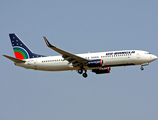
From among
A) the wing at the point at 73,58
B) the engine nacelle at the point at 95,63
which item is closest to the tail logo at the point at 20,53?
the wing at the point at 73,58

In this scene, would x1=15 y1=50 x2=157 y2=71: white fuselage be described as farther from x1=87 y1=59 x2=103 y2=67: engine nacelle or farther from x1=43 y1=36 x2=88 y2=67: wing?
x1=87 y1=59 x2=103 y2=67: engine nacelle

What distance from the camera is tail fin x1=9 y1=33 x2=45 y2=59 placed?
192ft

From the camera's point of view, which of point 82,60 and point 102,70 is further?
point 102,70

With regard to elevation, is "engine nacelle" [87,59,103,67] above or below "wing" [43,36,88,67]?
A: below

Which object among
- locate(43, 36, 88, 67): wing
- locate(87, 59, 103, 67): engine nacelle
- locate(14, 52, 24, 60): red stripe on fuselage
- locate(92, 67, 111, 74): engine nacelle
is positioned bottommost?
locate(92, 67, 111, 74): engine nacelle

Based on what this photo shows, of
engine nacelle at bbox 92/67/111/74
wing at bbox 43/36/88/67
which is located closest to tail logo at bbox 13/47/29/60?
wing at bbox 43/36/88/67

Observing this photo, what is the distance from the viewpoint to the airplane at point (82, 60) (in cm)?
5238

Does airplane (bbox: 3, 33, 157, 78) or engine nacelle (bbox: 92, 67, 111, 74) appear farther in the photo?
engine nacelle (bbox: 92, 67, 111, 74)

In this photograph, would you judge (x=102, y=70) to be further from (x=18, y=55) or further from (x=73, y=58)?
(x=18, y=55)

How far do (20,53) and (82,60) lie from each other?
1319cm

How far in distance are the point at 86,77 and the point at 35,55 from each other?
1044cm

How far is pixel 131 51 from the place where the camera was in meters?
53.2

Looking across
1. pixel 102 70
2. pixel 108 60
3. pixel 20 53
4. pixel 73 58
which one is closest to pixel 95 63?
pixel 108 60

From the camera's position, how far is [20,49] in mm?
59656
